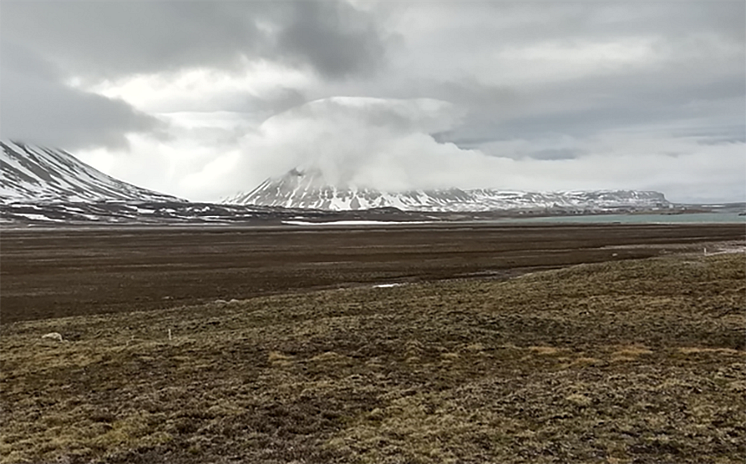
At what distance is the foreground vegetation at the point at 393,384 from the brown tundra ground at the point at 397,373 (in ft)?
0.20

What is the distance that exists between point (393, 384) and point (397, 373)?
40.4 inches

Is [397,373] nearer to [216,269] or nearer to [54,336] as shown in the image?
[54,336]

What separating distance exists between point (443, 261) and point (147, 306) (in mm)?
28865

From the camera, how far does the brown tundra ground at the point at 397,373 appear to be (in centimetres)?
1056

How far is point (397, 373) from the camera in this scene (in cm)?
1559

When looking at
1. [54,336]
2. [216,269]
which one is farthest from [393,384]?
[216,269]

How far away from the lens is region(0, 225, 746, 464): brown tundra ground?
34.7 feet

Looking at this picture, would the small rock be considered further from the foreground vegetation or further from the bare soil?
the bare soil

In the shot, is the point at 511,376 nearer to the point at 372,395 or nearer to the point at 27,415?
the point at 372,395

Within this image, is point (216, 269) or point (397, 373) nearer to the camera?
point (397, 373)

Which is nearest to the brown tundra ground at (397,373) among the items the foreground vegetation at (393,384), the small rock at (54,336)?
the foreground vegetation at (393,384)

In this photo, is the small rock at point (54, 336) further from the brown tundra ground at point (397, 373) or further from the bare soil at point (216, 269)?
the bare soil at point (216, 269)

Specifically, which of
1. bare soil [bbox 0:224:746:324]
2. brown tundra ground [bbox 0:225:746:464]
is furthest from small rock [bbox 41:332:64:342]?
bare soil [bbox 0:224:746:324]

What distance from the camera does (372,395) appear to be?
1365 centimetres
